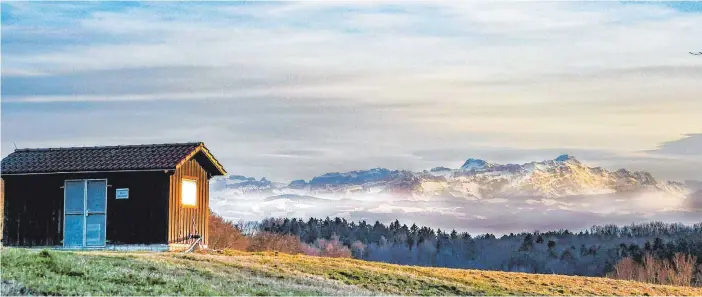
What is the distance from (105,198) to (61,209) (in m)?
1.70

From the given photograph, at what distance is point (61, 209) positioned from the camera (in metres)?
39.2

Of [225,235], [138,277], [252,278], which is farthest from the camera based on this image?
[225,235]

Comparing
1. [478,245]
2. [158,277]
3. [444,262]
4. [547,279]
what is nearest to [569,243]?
[478,245]

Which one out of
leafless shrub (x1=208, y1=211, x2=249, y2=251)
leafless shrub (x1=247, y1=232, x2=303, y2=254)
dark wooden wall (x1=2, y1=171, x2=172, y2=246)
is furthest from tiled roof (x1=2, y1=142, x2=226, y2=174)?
leafless shrub (x1=247, y1=232, x2=303, y2=254)

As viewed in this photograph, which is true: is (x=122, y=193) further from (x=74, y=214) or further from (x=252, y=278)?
(x=252, y=278)

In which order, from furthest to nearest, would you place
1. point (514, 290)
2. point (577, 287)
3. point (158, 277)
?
1. point (577, 287)
2. point (514, 290)
3. point (158, 277)

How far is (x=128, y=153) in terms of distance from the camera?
39844 mm

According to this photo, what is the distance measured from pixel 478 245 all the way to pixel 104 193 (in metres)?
92.5

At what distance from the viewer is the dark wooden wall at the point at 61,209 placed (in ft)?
126

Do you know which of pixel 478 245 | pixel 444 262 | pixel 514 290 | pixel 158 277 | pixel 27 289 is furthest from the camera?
pixel 478 245

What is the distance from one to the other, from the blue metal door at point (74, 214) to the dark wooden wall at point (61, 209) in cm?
21

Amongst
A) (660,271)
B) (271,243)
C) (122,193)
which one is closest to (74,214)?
(122,193)

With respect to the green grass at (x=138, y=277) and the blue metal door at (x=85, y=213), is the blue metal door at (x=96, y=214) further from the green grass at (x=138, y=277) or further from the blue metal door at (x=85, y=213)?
the green grass at (x=138, y=277)

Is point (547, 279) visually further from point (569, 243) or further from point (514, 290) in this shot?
point (569, 243)
